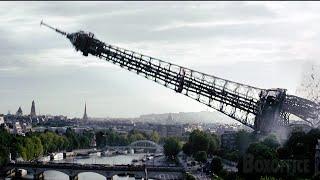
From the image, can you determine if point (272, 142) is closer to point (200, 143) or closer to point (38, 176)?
point (38, 176)

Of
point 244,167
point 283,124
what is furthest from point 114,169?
point 283,124

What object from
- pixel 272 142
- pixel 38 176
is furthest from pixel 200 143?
pixel 272 142

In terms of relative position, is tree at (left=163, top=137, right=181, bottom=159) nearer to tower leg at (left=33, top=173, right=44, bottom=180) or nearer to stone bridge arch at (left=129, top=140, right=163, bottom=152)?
Answer: tower leg at (left=33, top=173, right=44, bottom=180)

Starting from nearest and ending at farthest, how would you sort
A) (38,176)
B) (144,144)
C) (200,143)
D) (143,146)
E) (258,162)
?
1. (258,162)
2. (38,176)
3. (200,143)
4. (143,146)
5. (144,144)

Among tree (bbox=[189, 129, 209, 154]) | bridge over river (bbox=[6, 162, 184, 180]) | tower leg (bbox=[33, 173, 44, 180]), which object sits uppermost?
tree (bbox=[189, 129, 209, 154])

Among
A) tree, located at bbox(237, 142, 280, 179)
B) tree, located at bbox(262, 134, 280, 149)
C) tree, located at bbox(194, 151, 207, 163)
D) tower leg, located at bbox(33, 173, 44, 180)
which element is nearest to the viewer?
tree, located at bbox(237, 142, 280, 179)

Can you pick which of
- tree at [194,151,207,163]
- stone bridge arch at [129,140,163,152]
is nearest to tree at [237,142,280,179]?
tree at [194,151,207,163]

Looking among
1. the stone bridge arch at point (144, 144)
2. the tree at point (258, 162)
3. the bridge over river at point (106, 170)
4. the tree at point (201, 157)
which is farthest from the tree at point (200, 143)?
the stone bridge arch at point (144, 144)

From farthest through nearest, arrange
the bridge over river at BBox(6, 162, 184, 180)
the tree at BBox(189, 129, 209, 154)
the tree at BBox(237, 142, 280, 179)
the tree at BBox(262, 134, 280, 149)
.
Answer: the tree at BBox(189, 129, 209, 154) < the bridge over river at BBox(6, 162, 184, 180) < the tree at BBox(262, 134, 280, 149) < the tree at BBox(237, 142, 280, 179)

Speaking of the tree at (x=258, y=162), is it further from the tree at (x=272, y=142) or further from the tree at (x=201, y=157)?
the tree at (x=201, y=157)
